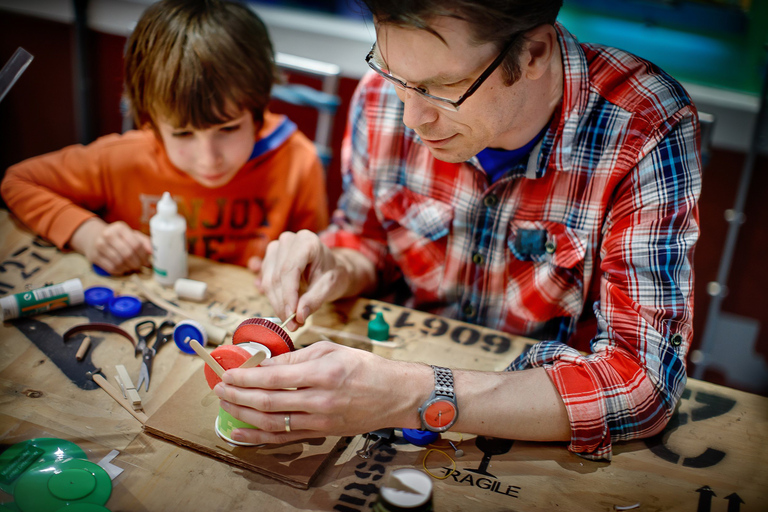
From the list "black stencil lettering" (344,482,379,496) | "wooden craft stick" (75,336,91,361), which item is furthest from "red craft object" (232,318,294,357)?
"wooden craft stick" (75,336,91,361)

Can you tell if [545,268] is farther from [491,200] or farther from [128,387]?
[128,387]

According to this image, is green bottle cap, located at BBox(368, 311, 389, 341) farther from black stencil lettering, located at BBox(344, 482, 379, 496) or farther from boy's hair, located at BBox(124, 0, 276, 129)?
boy's hair, located at BBox(124, 0, 276, 129)

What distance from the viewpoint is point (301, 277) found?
1.36 metres

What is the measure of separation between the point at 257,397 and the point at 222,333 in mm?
341

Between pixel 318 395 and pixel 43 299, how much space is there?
68 centimetres

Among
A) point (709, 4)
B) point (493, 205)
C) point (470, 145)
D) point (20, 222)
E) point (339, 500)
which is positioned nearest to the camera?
point (339, 500)

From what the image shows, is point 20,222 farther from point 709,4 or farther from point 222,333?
point 709,4

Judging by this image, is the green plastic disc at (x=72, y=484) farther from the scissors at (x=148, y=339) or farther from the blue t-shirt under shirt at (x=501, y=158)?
the blue t-shirt under shirt at (x=501, y=158)

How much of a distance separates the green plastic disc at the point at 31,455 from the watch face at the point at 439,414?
0.54 metres

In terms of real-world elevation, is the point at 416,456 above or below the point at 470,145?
below

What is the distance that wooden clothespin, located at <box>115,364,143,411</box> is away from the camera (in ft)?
3.48

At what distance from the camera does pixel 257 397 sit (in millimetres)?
940

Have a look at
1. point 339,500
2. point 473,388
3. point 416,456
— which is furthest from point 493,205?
point 339,500

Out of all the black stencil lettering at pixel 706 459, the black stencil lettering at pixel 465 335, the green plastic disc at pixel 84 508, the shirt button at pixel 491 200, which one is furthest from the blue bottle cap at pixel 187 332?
the black stencil lettering at pixel 706 459
